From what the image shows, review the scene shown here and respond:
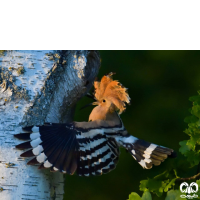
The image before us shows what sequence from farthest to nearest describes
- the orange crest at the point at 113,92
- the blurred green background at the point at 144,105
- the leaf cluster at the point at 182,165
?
the blurred green background at the point at 144,105, the orange crest at the point at 113,92, the leaf cluster at the point at 182,165

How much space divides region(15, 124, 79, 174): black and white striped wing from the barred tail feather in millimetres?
358

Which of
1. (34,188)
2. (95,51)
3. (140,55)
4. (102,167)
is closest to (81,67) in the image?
(95,51)

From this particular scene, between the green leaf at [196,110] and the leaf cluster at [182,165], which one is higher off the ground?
the green leaf at [196,110]

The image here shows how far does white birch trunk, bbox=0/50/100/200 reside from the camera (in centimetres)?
212

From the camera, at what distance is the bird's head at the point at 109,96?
8.17 ft

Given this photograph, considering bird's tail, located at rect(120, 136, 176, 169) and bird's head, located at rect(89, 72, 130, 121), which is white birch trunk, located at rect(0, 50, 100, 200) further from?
bird's tail, located at rect(120, 136, 176, 169)

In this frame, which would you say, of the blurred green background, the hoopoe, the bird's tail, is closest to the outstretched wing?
the hoopoe

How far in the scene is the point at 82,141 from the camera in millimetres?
2312

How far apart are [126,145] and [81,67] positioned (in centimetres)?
53

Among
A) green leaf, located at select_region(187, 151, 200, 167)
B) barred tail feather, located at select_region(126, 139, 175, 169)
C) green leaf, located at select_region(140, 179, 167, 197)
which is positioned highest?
barred tail feather, located at select_region(126, 139, 175, 169)

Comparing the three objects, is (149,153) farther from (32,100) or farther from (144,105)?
(144,105)

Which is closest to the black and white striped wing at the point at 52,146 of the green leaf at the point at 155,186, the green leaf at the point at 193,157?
the green leaf at the point at 155,186

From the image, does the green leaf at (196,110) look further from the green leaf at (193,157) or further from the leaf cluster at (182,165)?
the green leaf at (193,157)

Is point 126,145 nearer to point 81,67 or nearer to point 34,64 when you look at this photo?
point 81,67
